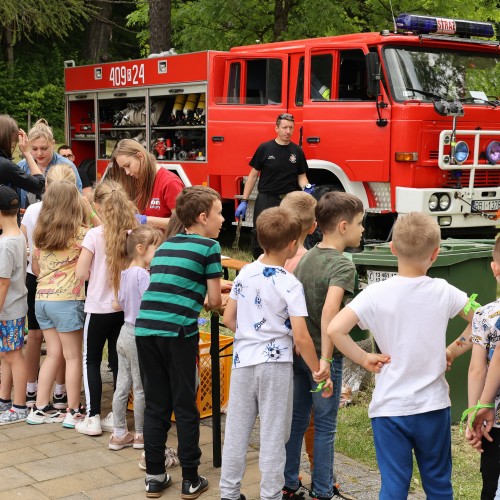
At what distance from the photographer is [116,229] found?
17.8 ft

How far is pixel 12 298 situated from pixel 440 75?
604 cm

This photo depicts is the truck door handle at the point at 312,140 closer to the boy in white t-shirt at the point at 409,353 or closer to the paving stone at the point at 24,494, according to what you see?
the paving stone at the point at 24,494

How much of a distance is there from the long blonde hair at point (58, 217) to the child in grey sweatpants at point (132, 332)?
1.70ft

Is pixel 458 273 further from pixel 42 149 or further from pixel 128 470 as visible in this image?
pixel 42 149

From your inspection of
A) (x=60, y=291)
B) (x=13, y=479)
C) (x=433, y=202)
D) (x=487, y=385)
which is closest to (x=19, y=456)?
(x=13, y=479)

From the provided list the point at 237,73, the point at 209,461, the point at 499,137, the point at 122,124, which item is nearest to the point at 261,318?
the point at 209,461

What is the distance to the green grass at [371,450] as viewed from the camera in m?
4.76

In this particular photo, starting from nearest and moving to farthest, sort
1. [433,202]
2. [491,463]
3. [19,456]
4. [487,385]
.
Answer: [487,385], [491,463], [19,456], [433,202]

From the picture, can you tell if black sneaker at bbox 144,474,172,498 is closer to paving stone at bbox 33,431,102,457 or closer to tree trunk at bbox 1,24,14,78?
paving stone at bbox 33,431,102,457

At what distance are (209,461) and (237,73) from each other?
7.30 m

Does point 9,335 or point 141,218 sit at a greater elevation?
point 141,218

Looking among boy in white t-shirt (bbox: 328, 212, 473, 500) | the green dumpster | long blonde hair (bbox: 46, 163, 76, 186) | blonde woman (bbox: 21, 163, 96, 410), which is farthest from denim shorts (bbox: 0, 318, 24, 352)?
boy in white t-shirt (bbox: 328, 212, 473, 500)

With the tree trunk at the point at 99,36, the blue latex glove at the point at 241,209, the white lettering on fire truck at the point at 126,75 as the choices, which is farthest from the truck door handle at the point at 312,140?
the tree trunk at the point at 99,36

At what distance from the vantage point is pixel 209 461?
17.0 feet
